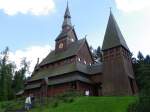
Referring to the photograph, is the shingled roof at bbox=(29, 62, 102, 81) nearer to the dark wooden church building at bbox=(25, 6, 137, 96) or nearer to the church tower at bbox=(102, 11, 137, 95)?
the dark wooden church building at bbox=(25, 6, 137, 96)

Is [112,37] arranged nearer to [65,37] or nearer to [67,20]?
[65,37]

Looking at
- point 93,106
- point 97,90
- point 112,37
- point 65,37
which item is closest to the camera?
point 93,106

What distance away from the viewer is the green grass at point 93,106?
90.6 ft

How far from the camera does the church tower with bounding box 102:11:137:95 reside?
41594 mm

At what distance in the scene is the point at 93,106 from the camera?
29.1 metres

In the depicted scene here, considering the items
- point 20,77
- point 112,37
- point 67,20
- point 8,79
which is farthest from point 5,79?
point 112,37

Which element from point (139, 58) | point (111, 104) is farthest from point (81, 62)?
point (111, 104)

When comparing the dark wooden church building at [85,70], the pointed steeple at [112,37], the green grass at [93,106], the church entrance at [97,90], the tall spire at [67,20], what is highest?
the tall spire at [67,20]

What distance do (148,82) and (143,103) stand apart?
4.71 ft

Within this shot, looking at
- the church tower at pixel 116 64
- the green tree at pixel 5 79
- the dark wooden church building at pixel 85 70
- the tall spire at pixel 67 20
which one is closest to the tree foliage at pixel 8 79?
the green tree at pixel 5 79

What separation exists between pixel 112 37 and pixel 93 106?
20.4 m

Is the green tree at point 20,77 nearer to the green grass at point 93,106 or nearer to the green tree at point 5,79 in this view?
the green tree at point 5,79

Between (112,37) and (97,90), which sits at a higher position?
(112,37)

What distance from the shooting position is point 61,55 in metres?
54.5
